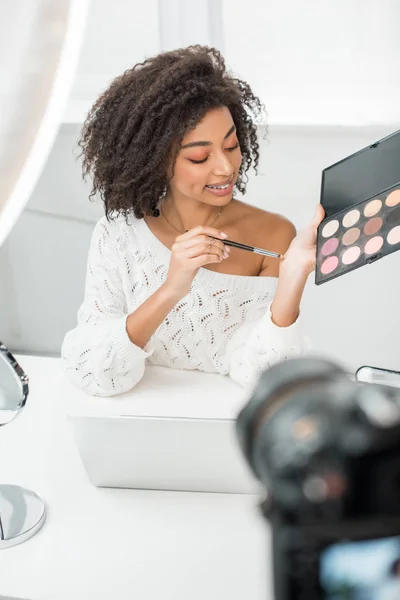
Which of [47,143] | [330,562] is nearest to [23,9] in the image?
[47,143]

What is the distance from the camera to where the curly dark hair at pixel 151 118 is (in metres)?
0.75

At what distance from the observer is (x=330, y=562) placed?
0.64ft

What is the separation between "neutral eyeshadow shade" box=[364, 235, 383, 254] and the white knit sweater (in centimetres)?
19

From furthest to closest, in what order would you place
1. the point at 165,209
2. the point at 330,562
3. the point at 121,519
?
the point at 165,209 < the point at 121,519 < the point at 330,562

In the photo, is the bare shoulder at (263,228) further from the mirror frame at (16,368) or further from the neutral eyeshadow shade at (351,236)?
the mirror frame at (16,368)

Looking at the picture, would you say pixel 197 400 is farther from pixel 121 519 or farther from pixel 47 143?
pixel 47 143

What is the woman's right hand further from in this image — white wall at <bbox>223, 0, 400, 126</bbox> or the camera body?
the camera body

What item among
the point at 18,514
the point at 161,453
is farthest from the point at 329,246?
the point at 18,514

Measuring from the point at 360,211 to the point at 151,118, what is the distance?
24 centimetres

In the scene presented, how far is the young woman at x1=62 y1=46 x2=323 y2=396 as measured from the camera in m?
0.75

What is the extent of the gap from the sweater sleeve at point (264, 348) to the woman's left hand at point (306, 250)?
→ 65mm

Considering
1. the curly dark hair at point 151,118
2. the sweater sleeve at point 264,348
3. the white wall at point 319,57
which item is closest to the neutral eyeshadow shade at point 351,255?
the sweater sleeve at point 264,348

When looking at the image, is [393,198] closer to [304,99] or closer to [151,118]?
[151,118]

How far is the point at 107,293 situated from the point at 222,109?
0.26 m
